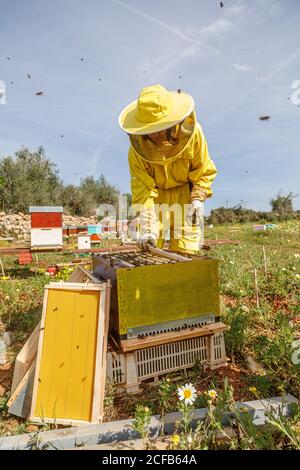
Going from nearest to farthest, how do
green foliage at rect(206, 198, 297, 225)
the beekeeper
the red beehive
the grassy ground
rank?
the grassy ground, the beekeeper, the red beehive, green foliage at rect(206, 198, 297, 225)

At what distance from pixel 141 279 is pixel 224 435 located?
3.40 ft

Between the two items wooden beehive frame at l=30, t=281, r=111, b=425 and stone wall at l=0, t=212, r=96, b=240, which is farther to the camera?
stone wall at l=0, t=212, r=96, b=240

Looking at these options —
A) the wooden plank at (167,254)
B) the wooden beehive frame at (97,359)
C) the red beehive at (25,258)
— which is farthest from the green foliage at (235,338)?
the red beehive at (25,258)

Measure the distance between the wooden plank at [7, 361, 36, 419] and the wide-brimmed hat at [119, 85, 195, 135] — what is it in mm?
1922

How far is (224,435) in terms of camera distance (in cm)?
157

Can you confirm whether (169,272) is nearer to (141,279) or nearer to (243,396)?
(141,279)

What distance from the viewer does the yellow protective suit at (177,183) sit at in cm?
313

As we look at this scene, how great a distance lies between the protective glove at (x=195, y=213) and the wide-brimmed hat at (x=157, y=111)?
93 cm

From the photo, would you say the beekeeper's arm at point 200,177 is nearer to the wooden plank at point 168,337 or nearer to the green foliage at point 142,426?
the wooden plank at point 168,337

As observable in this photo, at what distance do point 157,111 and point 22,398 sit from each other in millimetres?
2249

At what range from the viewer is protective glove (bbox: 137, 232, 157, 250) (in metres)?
3.13

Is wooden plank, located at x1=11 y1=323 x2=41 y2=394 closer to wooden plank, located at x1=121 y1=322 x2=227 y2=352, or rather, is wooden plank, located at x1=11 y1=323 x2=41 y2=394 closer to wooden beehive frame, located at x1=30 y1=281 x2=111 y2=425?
wooden beehive frame, located at x1=30 y1=281 x2=111 y2=425

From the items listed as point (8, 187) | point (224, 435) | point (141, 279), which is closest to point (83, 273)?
point (141, 279)

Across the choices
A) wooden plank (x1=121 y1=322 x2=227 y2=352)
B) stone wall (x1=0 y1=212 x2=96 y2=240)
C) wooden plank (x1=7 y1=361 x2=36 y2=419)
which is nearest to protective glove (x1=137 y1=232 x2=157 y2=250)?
wooden plank (x1=121 y1=322 x2=227 y2=352)
